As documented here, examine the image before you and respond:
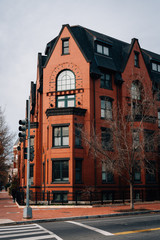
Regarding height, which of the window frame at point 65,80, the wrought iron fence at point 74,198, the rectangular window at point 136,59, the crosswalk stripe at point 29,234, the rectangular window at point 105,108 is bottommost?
the wrought iron fence at point 74,198

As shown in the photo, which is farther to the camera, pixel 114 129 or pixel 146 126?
pixel 146 126

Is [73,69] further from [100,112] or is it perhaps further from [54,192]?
[54,192]

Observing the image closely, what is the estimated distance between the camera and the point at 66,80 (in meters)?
27.8

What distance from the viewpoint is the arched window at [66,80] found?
27.6 meters

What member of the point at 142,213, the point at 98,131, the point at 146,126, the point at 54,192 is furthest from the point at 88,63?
the point at 142,213

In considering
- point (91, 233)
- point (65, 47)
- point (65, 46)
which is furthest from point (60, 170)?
point (91, 233)

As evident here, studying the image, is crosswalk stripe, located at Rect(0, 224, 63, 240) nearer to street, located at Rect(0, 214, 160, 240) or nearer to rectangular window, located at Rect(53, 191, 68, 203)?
street, located at Rect(0, 214, 160, 240)

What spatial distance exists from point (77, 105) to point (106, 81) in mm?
4666

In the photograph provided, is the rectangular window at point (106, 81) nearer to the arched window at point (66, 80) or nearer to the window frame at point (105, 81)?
the window frame at point (105, 81)

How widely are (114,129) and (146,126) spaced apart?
8517 mm

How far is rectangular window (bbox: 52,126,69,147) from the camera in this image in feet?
83.4

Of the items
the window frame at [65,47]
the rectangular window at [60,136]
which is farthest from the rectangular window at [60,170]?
the window frame at [65,47]

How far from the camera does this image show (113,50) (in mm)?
31812

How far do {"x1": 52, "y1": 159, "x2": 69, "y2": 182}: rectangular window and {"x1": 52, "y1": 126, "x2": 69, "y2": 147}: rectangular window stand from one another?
63.2 inches
